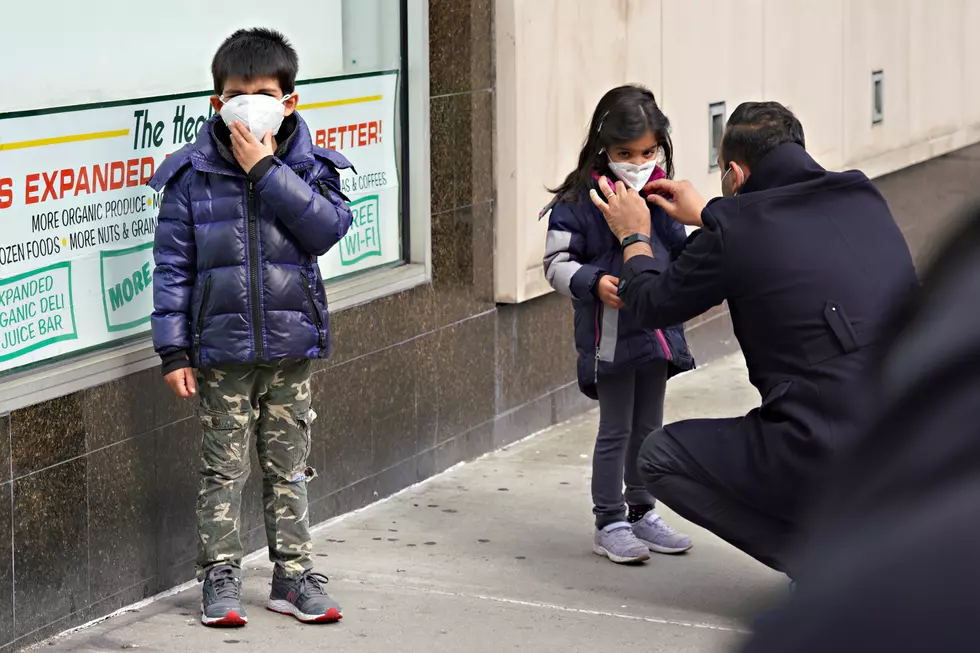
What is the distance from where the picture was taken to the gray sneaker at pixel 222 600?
4.40 meters

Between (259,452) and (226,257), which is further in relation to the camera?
(259,452)

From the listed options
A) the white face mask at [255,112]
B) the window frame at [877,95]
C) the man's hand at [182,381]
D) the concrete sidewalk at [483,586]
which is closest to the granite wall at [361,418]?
the concrete sidewalk at [483,586]

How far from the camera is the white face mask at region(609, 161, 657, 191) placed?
494 centimetres

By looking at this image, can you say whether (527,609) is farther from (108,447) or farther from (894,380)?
(894,380)

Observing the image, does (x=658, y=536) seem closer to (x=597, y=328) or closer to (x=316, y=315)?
(x=597, y=328)

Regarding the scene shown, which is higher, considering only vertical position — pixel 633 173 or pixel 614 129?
pixel 614 129

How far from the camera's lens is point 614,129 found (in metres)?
4.93

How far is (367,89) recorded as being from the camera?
579cm

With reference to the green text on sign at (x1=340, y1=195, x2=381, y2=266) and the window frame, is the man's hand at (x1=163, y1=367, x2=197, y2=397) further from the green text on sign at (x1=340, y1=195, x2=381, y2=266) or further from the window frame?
the window frame

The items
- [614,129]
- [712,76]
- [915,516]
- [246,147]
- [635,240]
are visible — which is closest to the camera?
[915,516]

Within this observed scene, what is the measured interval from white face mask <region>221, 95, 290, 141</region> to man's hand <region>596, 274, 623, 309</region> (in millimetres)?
1180

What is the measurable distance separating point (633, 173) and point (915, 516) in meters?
4.38

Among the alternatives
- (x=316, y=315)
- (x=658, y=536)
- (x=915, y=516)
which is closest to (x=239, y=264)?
(x=316, y=315)

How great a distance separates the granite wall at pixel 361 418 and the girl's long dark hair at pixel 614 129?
921 millimetres
